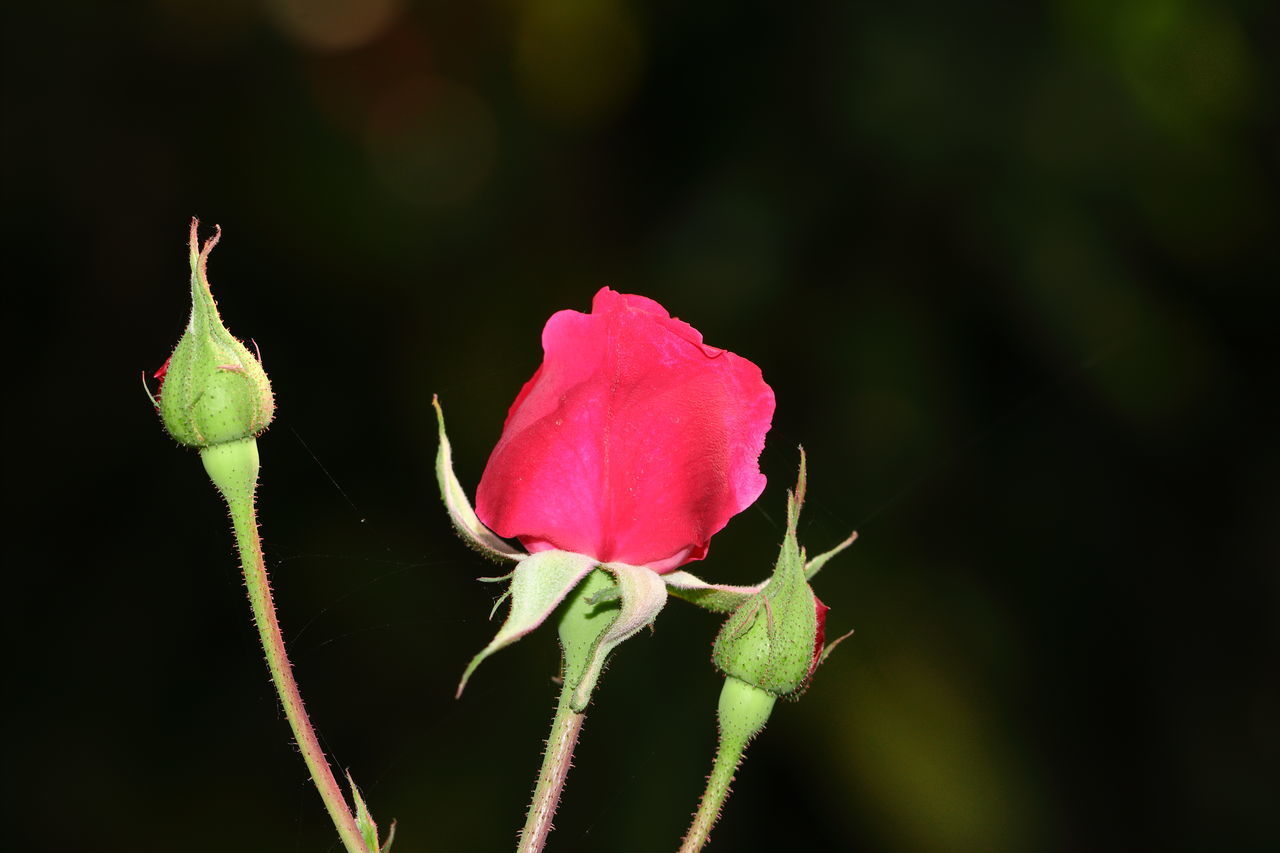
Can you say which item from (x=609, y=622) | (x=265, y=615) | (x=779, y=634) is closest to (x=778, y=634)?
(x=779, y=634)

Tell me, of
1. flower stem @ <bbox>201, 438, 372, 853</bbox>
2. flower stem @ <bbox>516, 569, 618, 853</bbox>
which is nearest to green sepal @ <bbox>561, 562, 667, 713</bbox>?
flower stem @ <bbox>516, 569, 618, 853</bbox>

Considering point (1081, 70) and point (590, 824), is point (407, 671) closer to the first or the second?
point (590, 824)

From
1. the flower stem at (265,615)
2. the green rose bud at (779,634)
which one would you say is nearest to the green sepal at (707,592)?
the green rose bud at (779,634)

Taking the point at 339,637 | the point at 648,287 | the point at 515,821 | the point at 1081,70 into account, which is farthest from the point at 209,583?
the point at 1081,70

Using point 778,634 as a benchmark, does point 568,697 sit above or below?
below

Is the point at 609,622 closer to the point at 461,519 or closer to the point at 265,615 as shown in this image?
the point at 461,519
